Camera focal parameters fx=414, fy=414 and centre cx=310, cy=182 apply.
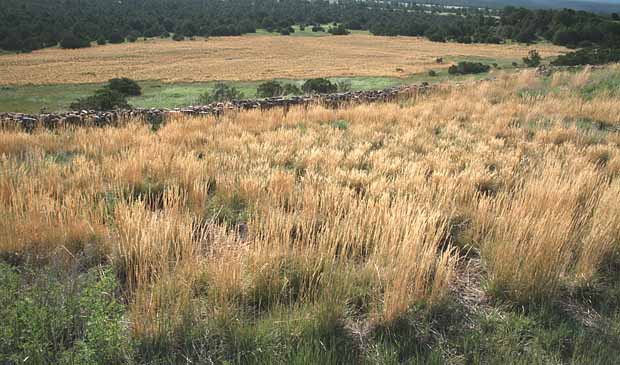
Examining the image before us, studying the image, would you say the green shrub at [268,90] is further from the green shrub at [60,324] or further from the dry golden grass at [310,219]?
the green shrub at [60,324]

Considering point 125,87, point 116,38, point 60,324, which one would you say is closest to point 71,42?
point 116,38

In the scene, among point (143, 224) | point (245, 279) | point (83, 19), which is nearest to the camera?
point (245, 279)

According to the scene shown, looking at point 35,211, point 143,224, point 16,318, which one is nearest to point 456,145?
point 143,224

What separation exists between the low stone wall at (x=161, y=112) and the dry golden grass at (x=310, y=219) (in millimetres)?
2737

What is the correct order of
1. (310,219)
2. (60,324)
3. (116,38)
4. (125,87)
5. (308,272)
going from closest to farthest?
(60,324), (308,272), (310,219), (125,87), (116,38)

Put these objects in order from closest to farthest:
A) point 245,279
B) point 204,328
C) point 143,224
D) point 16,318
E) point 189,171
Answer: point 16,318, point 204,328, point 245,279, point 143,224, point 189,171

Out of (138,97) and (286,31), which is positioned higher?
(286,31)

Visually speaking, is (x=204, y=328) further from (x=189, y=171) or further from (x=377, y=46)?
(x=377, y=46)

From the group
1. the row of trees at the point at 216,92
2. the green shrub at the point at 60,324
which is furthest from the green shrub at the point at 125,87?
the green shrub at the point at 60,324

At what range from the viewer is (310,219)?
3.86 metres

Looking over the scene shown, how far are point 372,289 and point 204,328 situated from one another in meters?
1.15

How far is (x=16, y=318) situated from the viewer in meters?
2.28

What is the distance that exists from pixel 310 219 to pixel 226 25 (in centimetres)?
12311

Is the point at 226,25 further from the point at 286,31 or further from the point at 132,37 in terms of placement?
the point at 132,37
